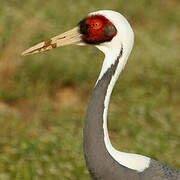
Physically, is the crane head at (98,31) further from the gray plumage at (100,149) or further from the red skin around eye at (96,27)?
the gray plumage at (100,149)

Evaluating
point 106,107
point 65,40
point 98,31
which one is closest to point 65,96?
point 65,40

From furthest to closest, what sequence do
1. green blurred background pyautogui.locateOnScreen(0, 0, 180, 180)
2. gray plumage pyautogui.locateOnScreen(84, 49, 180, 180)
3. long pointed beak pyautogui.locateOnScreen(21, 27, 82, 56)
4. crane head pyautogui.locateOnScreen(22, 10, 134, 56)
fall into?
green blurred background pyautogui.locateOnScreen(0, 0, 180, 180) → long pointed beak pyautogui.locateOnScreen(21, 27, 82, 56) → crane head pyautogui.locateOnScreen(22, 10, 134, 56) → gray plumage pyautogui.locateOnScreen(84, 49, 180, 180)

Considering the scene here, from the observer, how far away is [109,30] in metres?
4.23

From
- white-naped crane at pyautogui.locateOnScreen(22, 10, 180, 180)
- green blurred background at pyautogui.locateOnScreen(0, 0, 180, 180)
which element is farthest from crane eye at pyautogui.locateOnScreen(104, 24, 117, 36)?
green blurred background at pyautogui.locateOnScreen(0, 0, 180, 180)

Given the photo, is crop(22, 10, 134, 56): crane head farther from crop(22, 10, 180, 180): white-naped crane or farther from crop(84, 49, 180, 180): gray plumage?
crop(84, 49, 180, 180): gray plumage

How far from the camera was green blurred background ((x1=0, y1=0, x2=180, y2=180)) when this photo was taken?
587cm

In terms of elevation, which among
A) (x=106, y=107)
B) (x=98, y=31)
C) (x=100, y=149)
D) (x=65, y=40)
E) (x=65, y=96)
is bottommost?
(x=65, y=96)

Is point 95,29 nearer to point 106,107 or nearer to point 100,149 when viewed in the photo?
point 106,107

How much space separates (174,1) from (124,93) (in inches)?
221

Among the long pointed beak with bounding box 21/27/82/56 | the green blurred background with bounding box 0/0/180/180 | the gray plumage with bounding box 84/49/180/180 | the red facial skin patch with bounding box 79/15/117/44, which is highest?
the red facial skin patch with bounding box 79/15/117/44

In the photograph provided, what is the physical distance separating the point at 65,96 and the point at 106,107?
454 centimetres

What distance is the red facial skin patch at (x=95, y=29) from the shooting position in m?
4.26

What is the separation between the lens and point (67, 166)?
561 cm

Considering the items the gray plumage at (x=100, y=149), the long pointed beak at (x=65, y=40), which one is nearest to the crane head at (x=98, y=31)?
the long pointed beak at (x=65, y=40)
